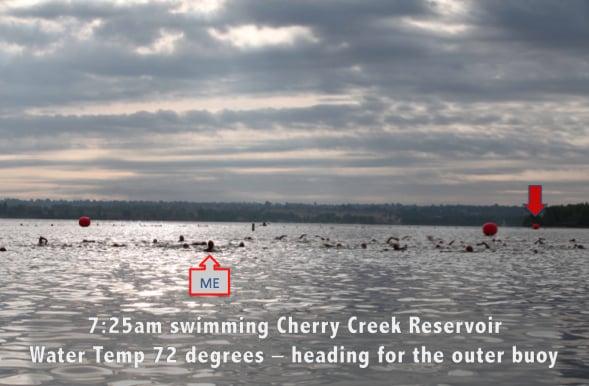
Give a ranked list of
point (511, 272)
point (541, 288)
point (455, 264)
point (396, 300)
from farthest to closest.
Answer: point (455, 264) < point (511, 272) < point (541, 288) < point (396, 300)

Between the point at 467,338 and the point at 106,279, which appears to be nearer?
the point at 467,338

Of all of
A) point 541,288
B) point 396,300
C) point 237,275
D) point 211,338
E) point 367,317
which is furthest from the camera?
point 237,275

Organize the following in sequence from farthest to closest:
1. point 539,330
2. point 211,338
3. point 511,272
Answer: point 511,272
point 539,330
point 211,338

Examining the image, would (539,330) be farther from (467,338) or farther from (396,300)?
(396,300)

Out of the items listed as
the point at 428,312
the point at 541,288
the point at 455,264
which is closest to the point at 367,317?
the point at 428,312

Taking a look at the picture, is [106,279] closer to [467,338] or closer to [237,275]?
[237,275]

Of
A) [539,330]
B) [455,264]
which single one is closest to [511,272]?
[455,264]

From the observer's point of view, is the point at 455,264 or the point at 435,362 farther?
the point at 455,264

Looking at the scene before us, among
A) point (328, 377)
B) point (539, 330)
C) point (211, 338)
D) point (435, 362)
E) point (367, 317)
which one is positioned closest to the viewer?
point (328, 377)
